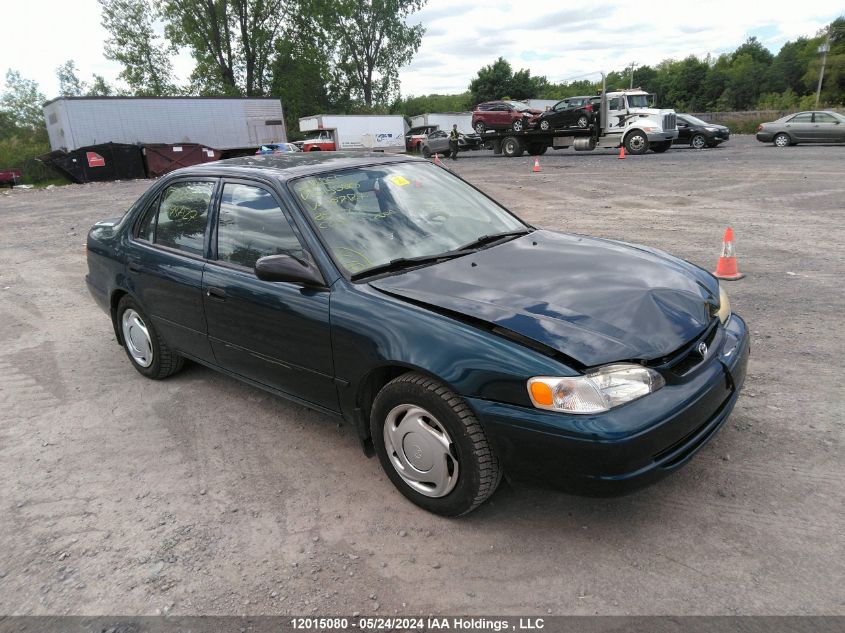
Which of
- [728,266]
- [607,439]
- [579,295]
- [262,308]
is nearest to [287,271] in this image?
[262,308]

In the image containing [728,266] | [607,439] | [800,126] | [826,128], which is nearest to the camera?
[607,439]

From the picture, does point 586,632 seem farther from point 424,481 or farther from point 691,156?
point 691,156

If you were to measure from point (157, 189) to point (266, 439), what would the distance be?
2096 mm

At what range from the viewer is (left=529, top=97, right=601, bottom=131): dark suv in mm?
25312

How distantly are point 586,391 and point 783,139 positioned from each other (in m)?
27.0

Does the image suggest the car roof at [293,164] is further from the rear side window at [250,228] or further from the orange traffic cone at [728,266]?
the orange traffic cone at [728,266]

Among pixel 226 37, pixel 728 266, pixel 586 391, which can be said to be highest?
pixel 226 37

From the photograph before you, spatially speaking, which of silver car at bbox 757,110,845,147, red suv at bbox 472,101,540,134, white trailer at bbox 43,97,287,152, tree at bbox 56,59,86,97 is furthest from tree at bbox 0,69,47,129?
silver car at bbox 757,110,845,147

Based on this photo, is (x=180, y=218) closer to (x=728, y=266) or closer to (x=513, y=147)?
(x=728, y=266)

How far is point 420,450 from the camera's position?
9.05 ft

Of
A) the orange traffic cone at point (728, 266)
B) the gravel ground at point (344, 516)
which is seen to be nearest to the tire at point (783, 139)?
the orange traffic cone at point (728, 266)

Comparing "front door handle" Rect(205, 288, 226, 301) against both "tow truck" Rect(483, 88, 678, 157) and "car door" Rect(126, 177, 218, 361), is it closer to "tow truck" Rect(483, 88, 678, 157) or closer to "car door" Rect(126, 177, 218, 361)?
"car door" Rect(126, 177, 218, 361)

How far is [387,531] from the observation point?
2.78 m

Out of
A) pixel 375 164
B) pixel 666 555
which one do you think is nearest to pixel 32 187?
pixel 375 164
